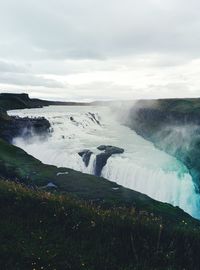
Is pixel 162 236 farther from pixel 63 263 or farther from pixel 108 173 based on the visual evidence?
pixel 108 173

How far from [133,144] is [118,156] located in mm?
20556

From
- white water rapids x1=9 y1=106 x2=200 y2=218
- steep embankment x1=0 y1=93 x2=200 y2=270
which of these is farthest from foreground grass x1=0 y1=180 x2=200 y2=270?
white water rapids x1=9 y1=106 x2=200 y2=218

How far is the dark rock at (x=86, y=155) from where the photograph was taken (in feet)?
195

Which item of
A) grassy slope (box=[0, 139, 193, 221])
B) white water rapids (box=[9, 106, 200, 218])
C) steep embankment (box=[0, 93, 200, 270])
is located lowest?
white water rapids (box=[9, 106, 200, 218])

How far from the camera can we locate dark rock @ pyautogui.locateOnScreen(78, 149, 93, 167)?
59.5m

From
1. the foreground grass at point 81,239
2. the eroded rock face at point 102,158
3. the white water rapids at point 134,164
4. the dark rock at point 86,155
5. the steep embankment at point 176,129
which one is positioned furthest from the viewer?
the steep embankment at point 176,129

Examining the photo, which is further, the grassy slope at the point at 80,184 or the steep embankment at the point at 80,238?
the grassy slope at the point at 80,184

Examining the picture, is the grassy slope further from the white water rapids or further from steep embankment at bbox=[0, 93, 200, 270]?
the white water rapids

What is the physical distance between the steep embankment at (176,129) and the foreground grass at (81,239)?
134 ft

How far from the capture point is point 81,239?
16.6 metres

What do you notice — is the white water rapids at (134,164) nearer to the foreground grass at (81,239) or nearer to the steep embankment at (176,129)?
the steep embankment at (176,129)

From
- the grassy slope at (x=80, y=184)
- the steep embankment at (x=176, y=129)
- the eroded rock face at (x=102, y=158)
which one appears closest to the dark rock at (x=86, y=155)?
the eroded rock face at (x=102, y=158)

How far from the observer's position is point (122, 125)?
128375 mm

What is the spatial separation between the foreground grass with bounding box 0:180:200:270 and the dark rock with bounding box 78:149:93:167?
40.2 m
